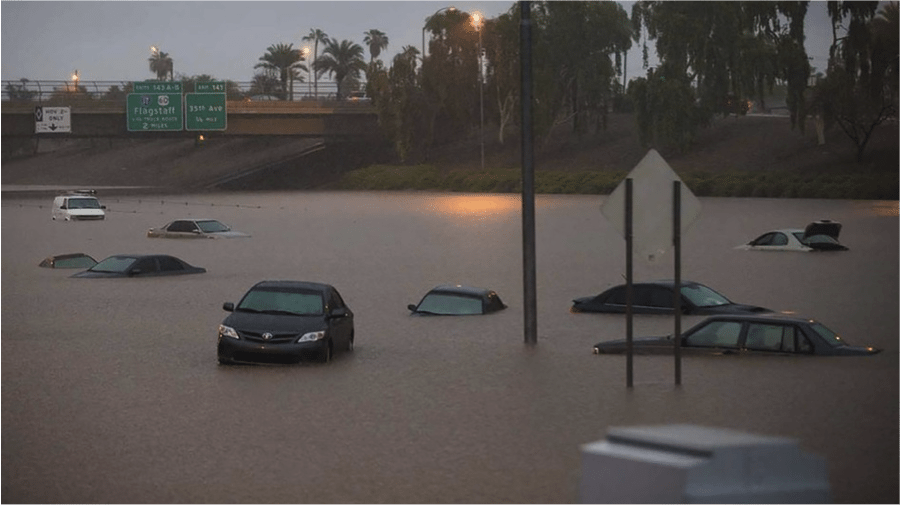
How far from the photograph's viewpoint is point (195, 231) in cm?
6481

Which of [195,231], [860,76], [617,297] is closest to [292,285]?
[617,297]

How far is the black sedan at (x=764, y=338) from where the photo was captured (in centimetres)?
2383

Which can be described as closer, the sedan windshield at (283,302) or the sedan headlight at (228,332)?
the sedan headlight at (228,332)

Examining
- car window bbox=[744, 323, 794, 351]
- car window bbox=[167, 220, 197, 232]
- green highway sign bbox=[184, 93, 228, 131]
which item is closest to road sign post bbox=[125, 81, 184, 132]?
green highway sign bbox=[184, 93, 228, 131]

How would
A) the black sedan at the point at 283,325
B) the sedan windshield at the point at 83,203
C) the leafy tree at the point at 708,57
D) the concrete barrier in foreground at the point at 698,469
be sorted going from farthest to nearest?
1. the leafy tree at the point at 708,57
2. the sedan windshield at the point at 83,203
3. the black sedan at the point at 283,325
4. the concrete barrier in foreground at the point at 698,469

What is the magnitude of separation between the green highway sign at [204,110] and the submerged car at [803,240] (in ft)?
174

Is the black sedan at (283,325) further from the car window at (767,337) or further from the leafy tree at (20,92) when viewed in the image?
the leafy tree at (20,92)

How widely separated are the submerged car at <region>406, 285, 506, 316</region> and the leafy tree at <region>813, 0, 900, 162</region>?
6071cm

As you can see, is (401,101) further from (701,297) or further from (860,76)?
(701,297)

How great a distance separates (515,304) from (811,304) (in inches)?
269

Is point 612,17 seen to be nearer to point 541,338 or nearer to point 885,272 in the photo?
point 885,272

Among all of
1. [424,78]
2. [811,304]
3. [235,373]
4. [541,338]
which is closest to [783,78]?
[424,78]

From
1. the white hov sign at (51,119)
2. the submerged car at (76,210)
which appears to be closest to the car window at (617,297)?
the submerged car at (76,210)

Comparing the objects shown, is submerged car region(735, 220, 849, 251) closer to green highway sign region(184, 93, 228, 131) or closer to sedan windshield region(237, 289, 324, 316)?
sedan windshield region(237, 289, 324, 316)
